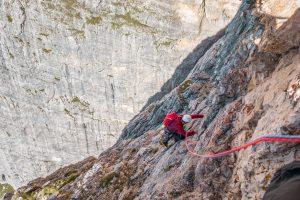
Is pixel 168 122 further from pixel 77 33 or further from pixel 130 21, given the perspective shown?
pixel 77 33

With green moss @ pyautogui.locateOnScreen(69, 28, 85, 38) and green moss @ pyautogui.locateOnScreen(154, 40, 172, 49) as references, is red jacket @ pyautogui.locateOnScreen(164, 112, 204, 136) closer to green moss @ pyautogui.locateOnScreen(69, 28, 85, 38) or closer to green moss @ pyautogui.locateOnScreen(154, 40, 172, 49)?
green moss @ pyautogui.locateOnScreen(154, 40, 172, 49)

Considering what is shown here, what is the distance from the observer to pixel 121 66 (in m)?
90.4

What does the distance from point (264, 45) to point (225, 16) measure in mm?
73962

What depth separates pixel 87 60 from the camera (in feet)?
300

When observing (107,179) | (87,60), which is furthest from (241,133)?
(87,60)

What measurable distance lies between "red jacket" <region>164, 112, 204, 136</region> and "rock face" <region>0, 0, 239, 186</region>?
63.9m

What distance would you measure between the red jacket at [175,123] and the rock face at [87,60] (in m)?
63.9

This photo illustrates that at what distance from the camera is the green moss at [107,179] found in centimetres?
2989

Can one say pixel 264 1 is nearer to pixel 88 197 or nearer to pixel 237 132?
pixel 237 132

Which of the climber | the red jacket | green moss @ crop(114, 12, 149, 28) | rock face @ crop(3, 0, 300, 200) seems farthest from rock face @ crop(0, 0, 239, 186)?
the red jacket

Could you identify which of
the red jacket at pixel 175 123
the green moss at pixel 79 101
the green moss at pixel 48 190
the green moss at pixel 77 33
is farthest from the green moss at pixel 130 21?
the red jacket at pixel 175 123

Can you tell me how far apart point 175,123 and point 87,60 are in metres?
71.2

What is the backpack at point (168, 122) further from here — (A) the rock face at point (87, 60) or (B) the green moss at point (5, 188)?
(B) the green moss at point (5, 188)

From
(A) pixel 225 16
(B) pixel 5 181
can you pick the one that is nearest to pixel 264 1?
(A) pixel 225 16
